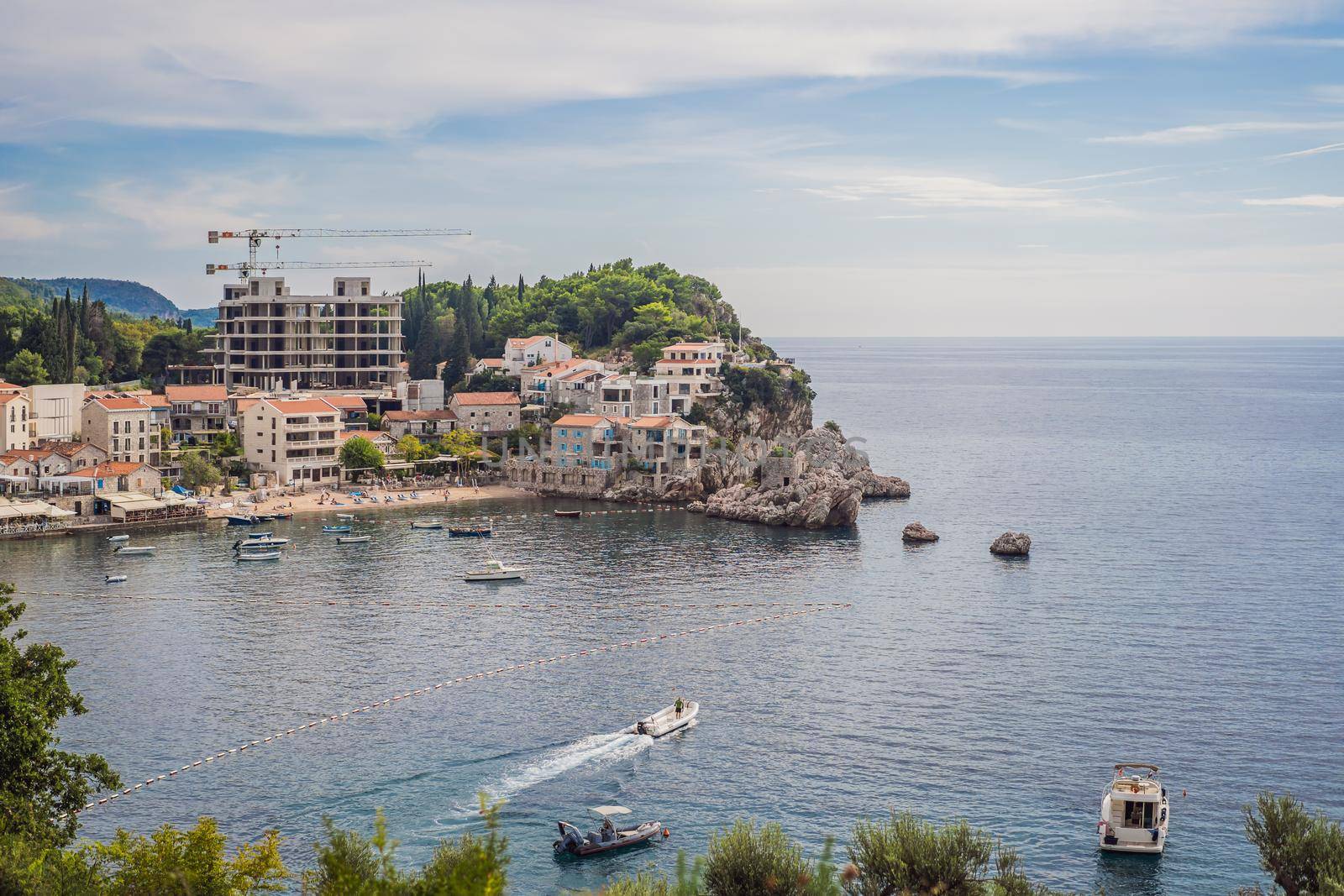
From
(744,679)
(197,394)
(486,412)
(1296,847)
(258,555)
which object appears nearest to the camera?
(1296,847)

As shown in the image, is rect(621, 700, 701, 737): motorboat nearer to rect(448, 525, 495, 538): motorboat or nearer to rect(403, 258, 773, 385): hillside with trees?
rect(448, 525, 495, 538): motorboat

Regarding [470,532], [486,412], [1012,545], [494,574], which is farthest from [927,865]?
[486,412]

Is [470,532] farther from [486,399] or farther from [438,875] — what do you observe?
[438,875]

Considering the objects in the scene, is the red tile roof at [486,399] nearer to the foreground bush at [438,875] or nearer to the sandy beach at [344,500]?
the sandy beach at [344,500]

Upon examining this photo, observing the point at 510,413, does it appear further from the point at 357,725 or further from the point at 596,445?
the point at 357,725

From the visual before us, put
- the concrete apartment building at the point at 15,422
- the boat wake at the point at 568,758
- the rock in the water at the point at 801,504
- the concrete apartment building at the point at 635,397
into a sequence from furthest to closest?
the concrete apartment building at the point at 635,397 → the concrete apartment building at the point at 15,422 → the rock in the water at the point at 801,504 → the boat wake at the point at 568,758

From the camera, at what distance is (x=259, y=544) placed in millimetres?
84688

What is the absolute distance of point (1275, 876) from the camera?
34406 millimetres

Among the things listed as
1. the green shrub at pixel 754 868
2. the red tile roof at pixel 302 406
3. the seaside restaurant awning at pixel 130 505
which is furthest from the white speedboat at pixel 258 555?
the green shrub at pixel 754 868

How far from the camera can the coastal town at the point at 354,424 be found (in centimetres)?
9906

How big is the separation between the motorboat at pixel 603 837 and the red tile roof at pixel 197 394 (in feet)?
291

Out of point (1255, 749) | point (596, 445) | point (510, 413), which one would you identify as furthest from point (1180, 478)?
point (1255, 749)

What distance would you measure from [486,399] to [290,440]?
73.0 ft

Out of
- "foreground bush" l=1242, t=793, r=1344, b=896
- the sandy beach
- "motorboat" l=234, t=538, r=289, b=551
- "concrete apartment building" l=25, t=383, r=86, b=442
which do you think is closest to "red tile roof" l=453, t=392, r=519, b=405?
the sandy beach
